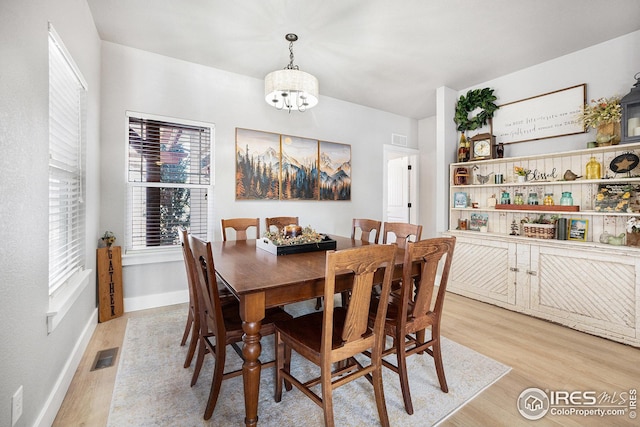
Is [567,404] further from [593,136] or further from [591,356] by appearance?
[593,136]

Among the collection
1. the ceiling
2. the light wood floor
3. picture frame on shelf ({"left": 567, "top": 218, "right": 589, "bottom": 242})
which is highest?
the ceiling

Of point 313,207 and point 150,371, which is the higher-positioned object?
point 313,207

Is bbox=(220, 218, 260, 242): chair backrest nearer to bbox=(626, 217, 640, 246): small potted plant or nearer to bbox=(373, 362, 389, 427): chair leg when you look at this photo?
bbox=(373, 362, 389, 427): chair leg

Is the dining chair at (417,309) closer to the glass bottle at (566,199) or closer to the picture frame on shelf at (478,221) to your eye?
the glass bottle at (566,199)

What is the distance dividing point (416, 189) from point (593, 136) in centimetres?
268

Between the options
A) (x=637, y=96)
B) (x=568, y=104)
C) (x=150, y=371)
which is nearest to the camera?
(x=150, y=371)

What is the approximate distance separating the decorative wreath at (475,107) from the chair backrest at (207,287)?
3857mm

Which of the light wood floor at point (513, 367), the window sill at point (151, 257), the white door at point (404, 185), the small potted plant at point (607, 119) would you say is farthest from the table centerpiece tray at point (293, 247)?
the white door at point (404, 185)

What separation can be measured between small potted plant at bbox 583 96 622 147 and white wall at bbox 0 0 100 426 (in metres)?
4.28

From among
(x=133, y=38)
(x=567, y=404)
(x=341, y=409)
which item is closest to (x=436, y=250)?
(x=341, y=409)

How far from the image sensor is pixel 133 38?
2.90m

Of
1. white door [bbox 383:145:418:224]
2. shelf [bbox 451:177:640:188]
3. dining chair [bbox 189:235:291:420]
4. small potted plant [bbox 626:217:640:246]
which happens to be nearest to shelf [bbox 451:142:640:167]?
shelf [bbox 451:177:640:188]

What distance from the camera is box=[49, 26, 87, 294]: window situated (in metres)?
1.83

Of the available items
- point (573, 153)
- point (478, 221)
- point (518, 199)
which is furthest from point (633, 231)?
point (478, 221)
